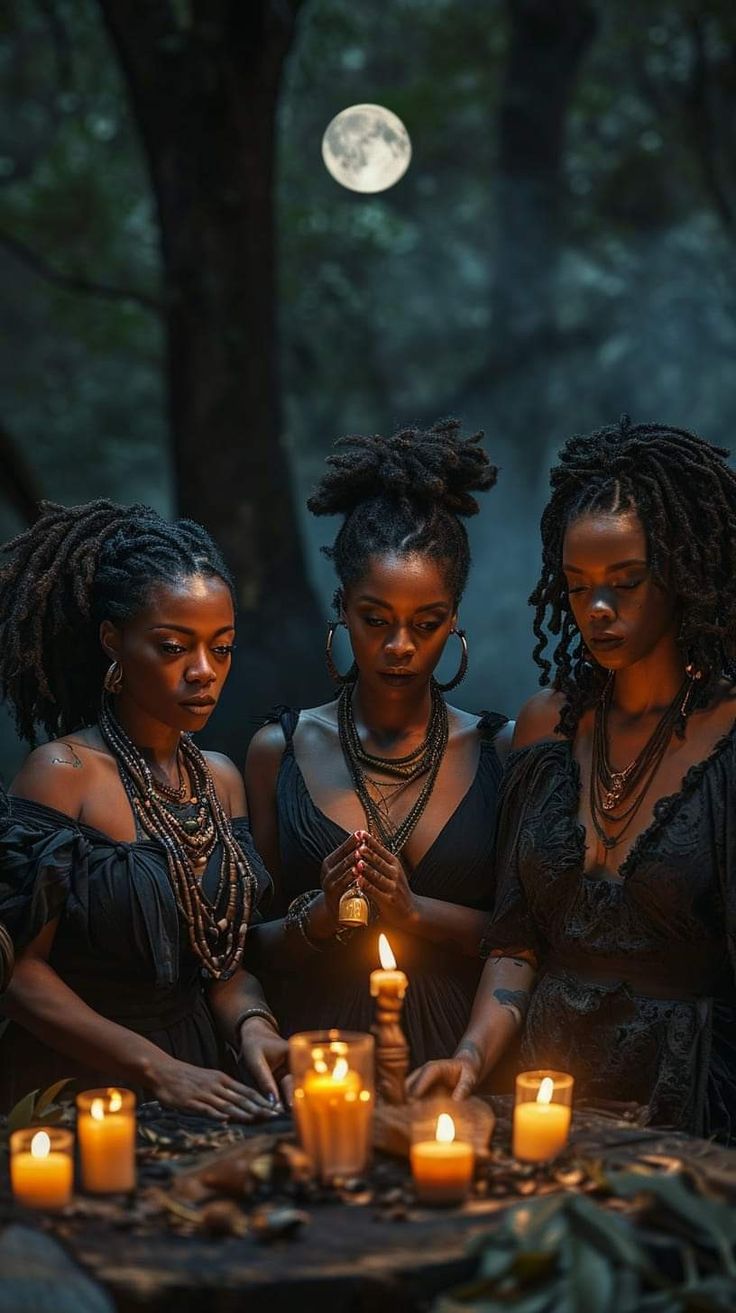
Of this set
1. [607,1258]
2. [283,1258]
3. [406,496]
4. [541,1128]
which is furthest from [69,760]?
[607,1258]

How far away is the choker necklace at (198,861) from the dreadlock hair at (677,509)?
847 millimetres

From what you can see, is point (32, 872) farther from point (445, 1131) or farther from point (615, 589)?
point (615, 589)

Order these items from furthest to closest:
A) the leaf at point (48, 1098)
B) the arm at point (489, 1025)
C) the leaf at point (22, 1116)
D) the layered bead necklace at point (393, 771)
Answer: the layered bead necklace at point (393, 771) < the arm at point (489, 1025) < the leaf at point (48, 1098) < the leaf at point (22, 1116)

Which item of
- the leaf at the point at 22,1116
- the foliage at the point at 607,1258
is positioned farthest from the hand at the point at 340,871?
the foliage at the point at 607,1258

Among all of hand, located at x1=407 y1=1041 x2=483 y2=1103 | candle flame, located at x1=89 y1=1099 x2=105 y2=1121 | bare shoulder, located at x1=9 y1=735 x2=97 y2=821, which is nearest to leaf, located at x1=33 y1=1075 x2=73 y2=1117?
candle flame, located at x1=89 y1=1099 x2=105 y2=1121

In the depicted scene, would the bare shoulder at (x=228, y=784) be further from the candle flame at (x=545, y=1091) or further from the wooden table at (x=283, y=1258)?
the wooden table at (x=283, y=1258)

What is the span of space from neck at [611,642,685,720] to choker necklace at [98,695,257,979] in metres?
0.98

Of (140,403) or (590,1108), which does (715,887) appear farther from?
(140,403)

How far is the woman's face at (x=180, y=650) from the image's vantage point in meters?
3.87

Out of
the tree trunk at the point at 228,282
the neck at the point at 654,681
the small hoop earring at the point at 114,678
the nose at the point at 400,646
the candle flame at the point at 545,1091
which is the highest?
the tree trunk at the point at 228,282

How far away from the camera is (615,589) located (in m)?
3.71

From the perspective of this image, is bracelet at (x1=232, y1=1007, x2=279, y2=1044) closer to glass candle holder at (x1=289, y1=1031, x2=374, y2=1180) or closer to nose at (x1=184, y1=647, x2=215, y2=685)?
nose at (x1=184, y1=647, x2=215, y2=685)

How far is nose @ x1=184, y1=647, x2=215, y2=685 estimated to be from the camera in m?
3.86

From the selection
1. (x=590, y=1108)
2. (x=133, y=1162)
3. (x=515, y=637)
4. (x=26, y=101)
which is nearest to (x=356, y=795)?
(x=590, y=1108)
